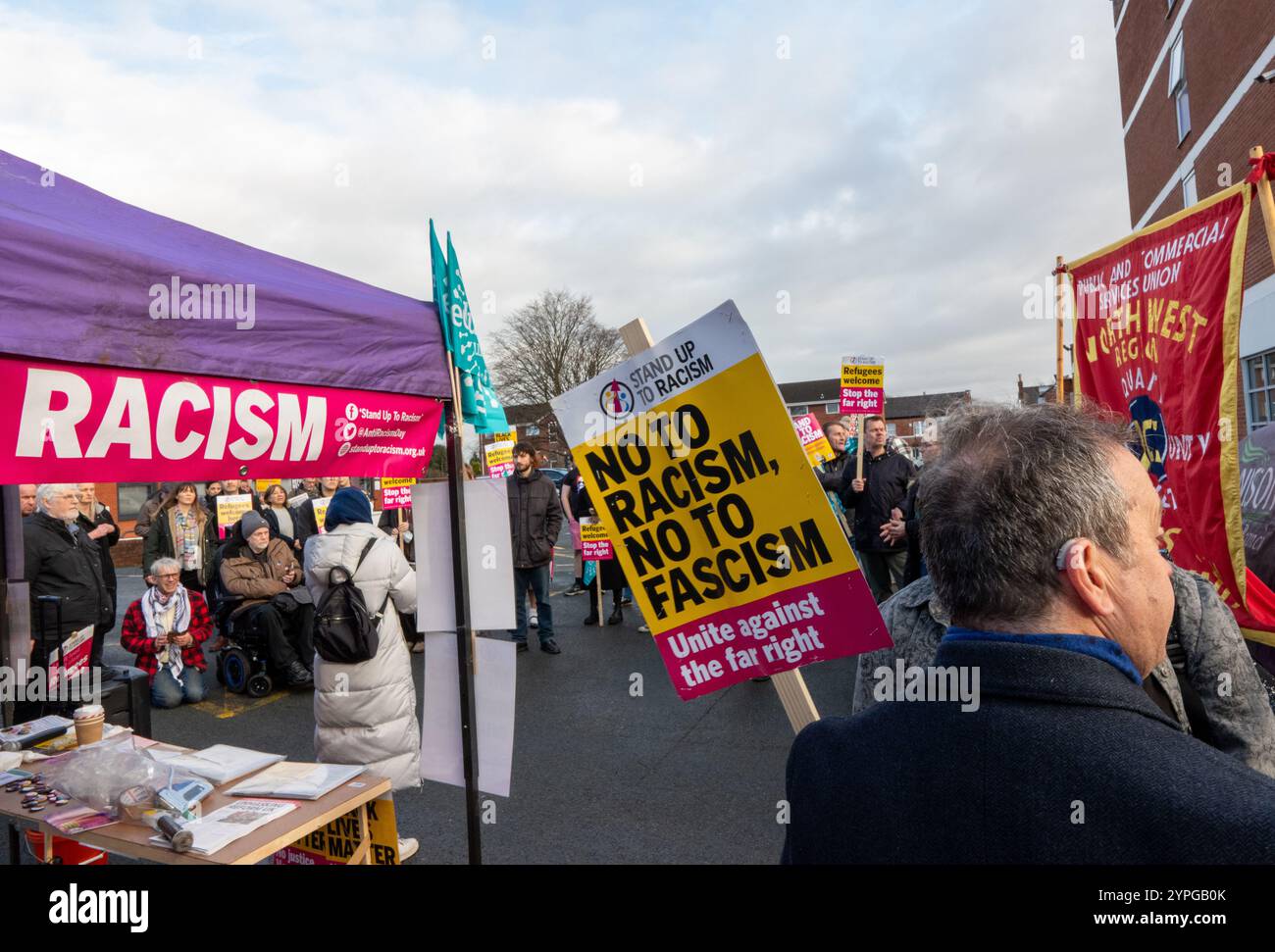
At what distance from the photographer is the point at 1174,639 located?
6.53 feet

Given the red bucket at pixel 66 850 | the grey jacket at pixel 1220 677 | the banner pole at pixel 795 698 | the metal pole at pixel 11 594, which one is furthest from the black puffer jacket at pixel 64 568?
the grey jacket at pixel 1220 677

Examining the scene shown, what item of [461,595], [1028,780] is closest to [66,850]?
[461,595]

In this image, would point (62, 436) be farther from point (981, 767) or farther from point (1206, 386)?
point (1206, 386)

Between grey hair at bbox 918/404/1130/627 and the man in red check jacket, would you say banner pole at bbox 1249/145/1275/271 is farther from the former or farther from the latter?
the man in red check jacket

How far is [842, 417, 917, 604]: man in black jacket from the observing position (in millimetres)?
7062

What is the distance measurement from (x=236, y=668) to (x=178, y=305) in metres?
5.43

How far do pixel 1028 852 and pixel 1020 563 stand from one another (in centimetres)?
37

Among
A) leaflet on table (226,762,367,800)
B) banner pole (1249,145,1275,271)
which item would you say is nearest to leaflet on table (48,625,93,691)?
leaflet on table (226,762,367,800)

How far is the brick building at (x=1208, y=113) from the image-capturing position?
12.6 m

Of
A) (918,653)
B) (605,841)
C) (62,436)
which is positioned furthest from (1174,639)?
(62,436)

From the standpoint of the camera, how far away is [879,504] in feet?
23.2

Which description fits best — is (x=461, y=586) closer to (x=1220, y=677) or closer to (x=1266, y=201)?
(x=1220, y=677)

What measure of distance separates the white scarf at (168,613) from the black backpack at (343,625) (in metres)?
3.58

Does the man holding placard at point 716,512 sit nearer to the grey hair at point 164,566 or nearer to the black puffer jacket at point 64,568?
the black puffer jacket at point 64,568
